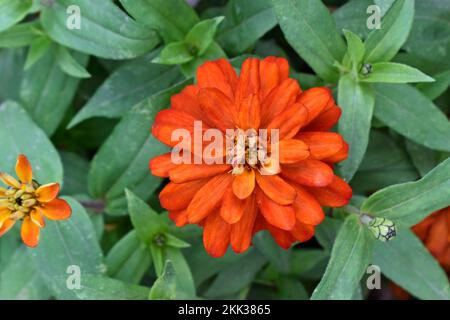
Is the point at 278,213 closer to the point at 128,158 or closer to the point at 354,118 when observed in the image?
the point at 354,118

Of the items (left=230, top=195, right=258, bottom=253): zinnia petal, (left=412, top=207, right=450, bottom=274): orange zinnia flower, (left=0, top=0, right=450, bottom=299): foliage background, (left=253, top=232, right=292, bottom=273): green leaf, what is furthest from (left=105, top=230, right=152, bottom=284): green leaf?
(left=412, top=207, right=450, bottom=274): orange zinnia flower

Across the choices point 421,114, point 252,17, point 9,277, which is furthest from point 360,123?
point 9,277

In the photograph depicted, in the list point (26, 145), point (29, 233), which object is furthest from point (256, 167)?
point (26, 145)

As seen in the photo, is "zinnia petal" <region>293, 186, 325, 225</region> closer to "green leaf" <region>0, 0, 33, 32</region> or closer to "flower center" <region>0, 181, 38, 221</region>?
"flower center" <region>0, 181, 38, 221</region>

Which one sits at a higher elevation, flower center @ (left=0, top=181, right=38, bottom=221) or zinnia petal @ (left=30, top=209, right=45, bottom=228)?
flower center @ (left=0, top=181, right=38, bottom=221)

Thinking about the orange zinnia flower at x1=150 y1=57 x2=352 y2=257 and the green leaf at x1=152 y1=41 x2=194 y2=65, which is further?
the green leaf at x1=152 y1=41 x2=194 y2=65

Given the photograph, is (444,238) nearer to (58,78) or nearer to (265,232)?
(265,232)

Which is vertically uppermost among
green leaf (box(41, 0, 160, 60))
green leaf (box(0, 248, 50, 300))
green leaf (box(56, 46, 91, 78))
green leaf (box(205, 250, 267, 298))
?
green leaf (box(41, 0, 160, 60))
